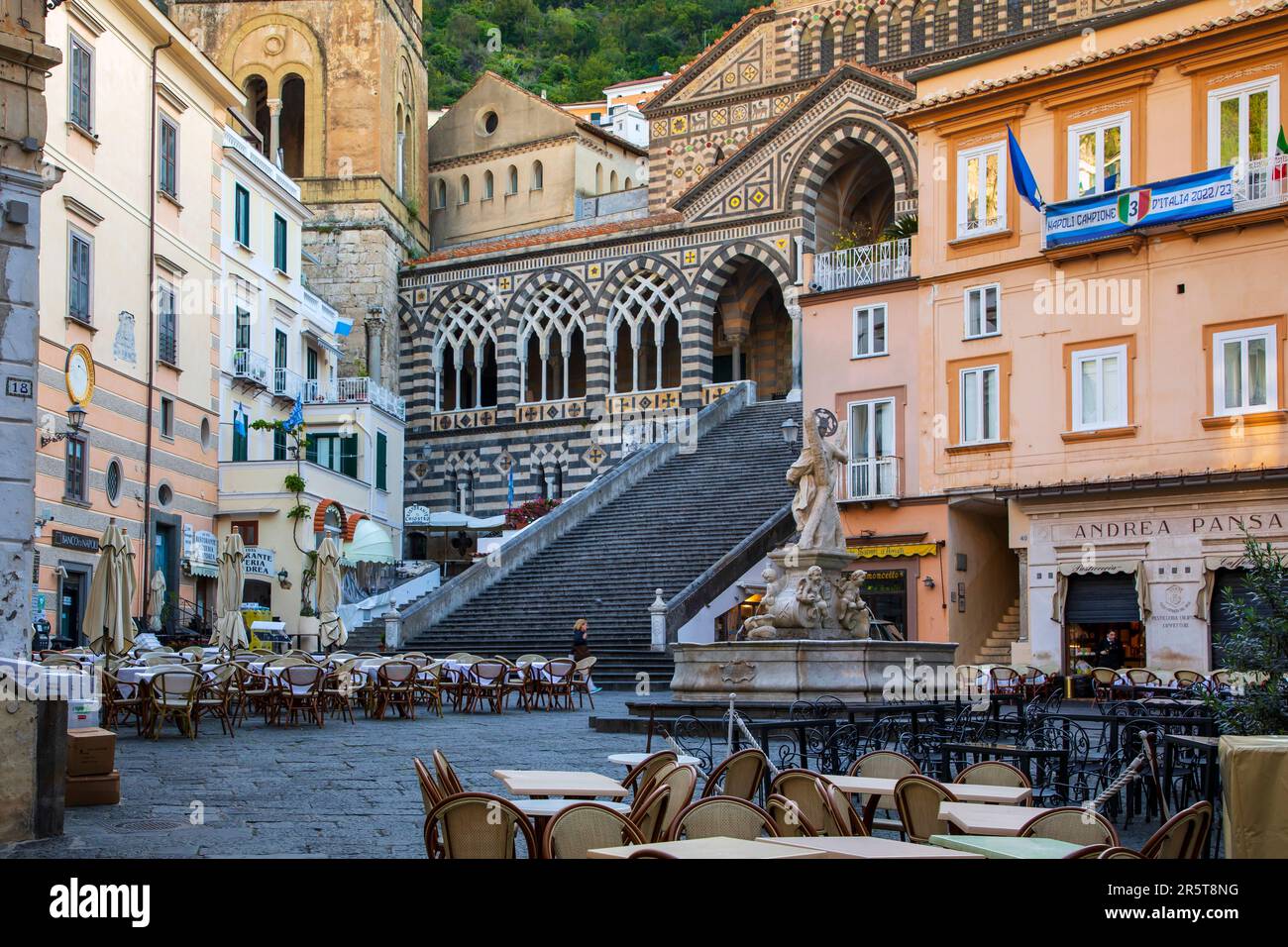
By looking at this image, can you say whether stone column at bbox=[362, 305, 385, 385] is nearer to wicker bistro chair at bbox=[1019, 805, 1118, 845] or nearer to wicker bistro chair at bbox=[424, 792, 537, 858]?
wicker bistro chair at bbox=[424, 792, 537, 858]

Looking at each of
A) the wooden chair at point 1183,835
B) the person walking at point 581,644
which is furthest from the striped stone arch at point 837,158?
the wooden chair at point 1183,835

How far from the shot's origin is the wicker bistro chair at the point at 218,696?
16672 mm

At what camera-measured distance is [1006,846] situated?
673 cm

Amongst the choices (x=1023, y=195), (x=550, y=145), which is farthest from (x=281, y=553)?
(x=550, y=145)

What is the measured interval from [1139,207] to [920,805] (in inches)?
783

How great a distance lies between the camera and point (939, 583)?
27828mm

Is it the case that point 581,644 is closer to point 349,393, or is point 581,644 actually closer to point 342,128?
point 349,393

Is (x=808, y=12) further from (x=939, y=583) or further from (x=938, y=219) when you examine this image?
(x=939, y=583)

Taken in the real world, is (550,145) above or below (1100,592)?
above

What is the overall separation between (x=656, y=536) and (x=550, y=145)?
2268 cm

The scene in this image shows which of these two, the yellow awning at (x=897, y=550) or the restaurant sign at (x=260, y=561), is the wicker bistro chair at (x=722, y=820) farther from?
→ the restaurant sign at (x=260, y=561)

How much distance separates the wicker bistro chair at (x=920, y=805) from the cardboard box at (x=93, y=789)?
5.89m

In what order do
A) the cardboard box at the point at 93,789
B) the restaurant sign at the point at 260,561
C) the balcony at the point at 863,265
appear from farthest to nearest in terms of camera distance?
the restaurant sign at the point at 260,561 → the balcony at the point at 863,265 → the cardboard box at the point at 93,789

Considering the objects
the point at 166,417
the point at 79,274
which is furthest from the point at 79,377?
the point at 166,417
